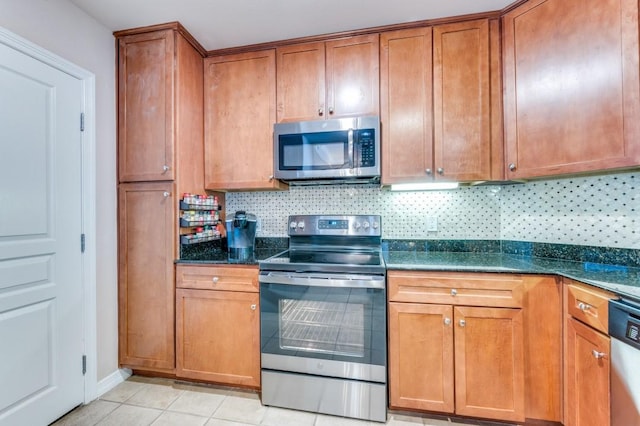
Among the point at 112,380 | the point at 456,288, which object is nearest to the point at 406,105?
the point at 456,288

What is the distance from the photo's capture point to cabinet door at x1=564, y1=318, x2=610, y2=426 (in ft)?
3.84

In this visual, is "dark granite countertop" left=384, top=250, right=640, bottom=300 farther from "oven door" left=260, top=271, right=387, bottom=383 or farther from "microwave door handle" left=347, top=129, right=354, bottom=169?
"microwave door handle" left=347, top=129, right=354, bottom=169

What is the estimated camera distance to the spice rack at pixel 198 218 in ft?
6.37

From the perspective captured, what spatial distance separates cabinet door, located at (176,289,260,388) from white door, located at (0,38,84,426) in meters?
0.59

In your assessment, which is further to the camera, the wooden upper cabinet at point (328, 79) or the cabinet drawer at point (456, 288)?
the wooden upper cabinet at point (328, 79)

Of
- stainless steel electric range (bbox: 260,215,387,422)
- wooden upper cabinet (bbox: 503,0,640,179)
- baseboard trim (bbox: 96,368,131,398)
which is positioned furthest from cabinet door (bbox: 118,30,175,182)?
wooden upper cabinet (bbox: 503,0,640,179)

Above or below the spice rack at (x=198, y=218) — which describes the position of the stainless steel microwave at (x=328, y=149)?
above

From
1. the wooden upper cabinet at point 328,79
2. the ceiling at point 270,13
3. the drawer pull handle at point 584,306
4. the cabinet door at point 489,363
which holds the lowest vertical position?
the cabinet door at point 489,363

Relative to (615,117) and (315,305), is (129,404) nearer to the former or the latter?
(315,305)

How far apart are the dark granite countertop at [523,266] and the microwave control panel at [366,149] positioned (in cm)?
67

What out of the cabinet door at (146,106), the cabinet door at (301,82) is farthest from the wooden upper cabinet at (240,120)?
the cabinet door at (146,106)

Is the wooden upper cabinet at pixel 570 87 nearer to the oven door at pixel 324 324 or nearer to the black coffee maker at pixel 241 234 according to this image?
the oven door at pixel 324 324

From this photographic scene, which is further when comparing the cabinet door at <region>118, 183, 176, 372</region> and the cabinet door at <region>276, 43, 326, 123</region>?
the cabinet door at <region>276, 43, 326, 123</region>

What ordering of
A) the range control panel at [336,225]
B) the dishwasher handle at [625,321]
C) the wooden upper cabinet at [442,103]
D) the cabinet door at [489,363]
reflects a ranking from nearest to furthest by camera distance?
1. the dishwasher handle at [625,321]
2. the cabinet door at [489,363]
3. the wooden upper cabinet at [442,103]
4. the range control panel at [336,225]
